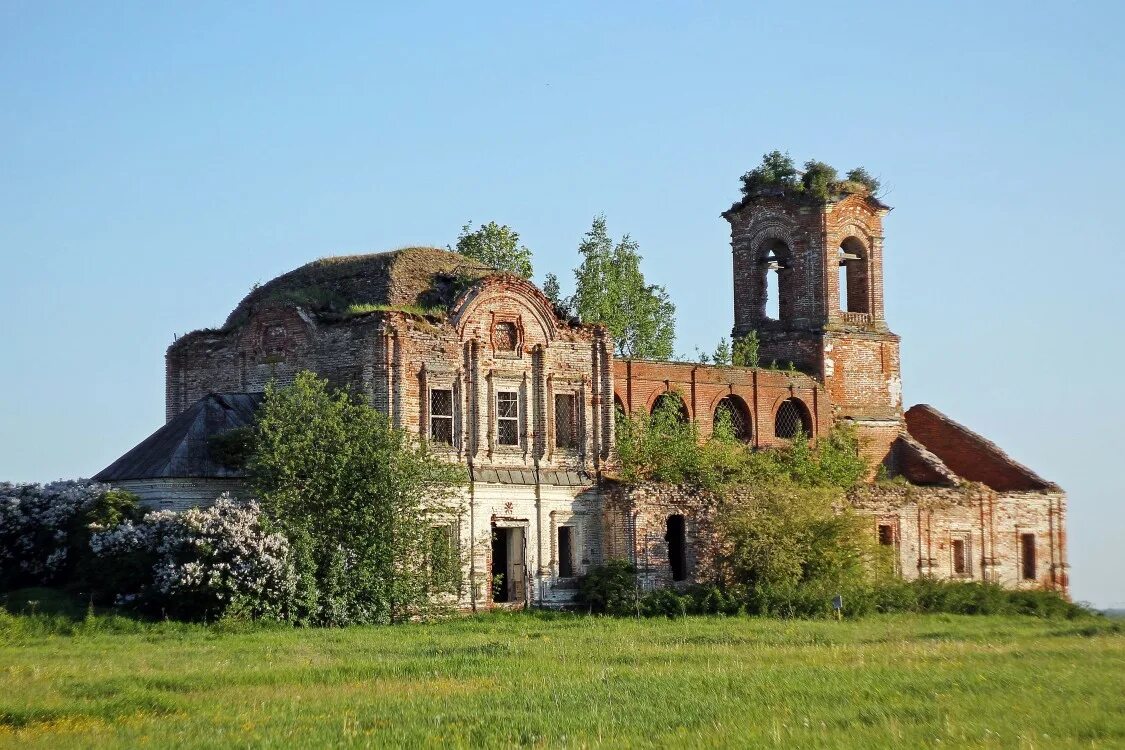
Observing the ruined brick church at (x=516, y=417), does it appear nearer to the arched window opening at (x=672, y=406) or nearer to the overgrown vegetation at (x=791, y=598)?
the arched window opening at (x=672, y=406)

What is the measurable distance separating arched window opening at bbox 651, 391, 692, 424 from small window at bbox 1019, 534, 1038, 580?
10.0m

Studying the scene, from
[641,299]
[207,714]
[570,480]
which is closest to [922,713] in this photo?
[207,714]

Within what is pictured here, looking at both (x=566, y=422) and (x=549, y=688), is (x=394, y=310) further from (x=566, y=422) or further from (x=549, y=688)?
(x=549, y=688)

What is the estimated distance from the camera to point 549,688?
59.9 ft

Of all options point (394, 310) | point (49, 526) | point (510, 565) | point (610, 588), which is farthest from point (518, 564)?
point (49, 526)

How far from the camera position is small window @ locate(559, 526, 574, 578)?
3372 cm

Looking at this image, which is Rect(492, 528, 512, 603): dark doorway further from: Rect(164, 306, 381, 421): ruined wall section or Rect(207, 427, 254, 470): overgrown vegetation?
Rect(207, 427, 254, 470): overgrown vegetation

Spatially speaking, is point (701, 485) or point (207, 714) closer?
point (207, 714)

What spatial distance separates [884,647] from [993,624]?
9.18 meters

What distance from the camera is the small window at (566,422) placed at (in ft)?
112

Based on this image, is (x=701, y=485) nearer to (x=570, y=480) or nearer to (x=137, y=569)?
(x=570, y=480)

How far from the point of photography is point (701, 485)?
34.4 m

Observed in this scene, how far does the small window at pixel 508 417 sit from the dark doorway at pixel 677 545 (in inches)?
165

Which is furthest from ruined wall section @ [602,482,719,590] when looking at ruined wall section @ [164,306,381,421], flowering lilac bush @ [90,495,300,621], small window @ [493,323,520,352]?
flowering lilac bush @ [90,495,300,621]
